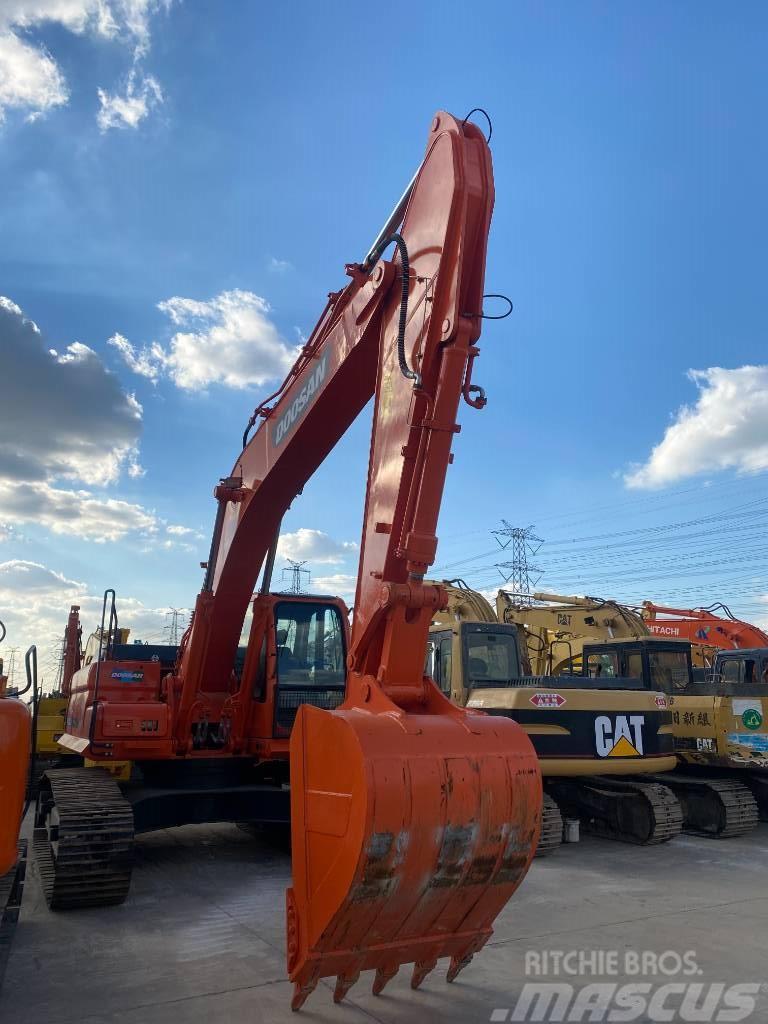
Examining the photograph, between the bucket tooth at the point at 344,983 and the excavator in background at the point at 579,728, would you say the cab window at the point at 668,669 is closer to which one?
the excavator in background at the point at 579,728

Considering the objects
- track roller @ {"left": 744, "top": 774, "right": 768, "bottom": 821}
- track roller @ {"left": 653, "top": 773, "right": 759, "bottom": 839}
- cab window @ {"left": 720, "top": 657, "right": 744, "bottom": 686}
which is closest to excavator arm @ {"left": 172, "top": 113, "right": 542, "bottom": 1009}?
track roller @ {"left": 653, "top": 773, "right": 759, "bottom": 839}

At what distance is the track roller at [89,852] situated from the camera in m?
5.78

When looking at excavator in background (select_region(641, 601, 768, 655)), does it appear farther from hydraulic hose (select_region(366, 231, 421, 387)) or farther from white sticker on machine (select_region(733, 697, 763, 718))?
hydraulic hose (select_region(366, 231, 421, 387))

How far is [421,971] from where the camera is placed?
12.8ft

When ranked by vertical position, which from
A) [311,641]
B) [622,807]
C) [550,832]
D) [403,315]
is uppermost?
[403,315]

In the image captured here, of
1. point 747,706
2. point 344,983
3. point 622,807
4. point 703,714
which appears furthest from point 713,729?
point 344,983

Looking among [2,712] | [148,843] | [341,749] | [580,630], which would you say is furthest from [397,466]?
[580,630]

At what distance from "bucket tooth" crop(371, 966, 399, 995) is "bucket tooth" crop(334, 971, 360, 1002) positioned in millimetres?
122

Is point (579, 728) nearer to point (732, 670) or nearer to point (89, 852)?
point (732, 670)

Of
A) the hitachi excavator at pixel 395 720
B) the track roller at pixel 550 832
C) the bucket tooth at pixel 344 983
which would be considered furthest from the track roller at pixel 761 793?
the bucket tooth at pixel 344 983

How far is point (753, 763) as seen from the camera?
957 centimetres

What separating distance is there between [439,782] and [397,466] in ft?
5.10

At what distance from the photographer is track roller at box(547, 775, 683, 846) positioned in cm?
859

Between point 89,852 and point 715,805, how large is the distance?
23.2ft
